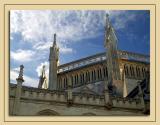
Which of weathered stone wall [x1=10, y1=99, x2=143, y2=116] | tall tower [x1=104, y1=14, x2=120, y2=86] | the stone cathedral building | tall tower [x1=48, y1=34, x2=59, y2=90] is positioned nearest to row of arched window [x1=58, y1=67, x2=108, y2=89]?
the stone cathedral building

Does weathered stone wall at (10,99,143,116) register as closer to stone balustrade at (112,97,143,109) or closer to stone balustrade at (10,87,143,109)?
stone balustrade at (10,87,143,109)

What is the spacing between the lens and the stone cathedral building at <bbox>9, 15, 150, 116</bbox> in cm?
1516

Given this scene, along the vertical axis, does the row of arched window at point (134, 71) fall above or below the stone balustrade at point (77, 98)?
above

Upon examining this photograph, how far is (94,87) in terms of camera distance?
96.2ft

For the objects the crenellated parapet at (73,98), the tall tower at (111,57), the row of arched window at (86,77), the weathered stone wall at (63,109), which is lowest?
the weathered stone wall at (63,109)

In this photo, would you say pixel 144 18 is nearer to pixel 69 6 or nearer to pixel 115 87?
pixel 69 6

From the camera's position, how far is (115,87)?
86.1ft

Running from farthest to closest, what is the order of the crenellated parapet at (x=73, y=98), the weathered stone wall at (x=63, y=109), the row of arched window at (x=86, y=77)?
the row of arched window at (x=86, y=77), the crenellated parapet at (x=73, y=98), the weathered stone wall at (x=63, y=109)

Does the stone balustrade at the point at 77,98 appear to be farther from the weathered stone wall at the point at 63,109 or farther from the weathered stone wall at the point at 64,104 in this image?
the weathered stone wall at the point at 63,109

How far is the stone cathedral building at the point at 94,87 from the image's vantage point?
15156 millimetres

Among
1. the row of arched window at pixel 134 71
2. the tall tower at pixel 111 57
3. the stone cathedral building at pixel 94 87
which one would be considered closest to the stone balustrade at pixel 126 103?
the stone cathedral building at pixel 94 87

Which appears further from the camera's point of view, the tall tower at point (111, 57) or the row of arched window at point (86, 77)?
the row of arched window at point (86, 77)

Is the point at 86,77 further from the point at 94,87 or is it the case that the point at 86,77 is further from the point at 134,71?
the point at 134,71

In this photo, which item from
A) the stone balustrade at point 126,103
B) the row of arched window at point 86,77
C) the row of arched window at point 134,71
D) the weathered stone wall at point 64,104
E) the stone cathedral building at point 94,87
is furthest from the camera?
the row of arched window at point 86,77
